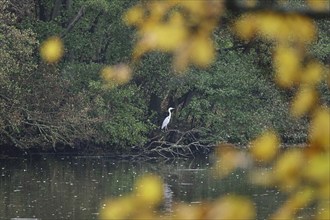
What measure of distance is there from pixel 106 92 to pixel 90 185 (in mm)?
8099

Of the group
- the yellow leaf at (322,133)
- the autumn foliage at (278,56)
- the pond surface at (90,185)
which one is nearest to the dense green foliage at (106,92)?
the pond surface at (90,185)

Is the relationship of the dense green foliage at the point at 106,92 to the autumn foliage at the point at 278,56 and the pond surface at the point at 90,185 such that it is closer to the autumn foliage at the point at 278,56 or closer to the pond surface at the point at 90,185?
the pond surface at the point at 90,185

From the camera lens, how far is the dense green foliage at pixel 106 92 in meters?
28.1

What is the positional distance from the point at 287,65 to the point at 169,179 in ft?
70.9

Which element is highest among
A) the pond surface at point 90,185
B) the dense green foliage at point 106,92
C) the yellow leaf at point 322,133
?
the dense green foliage at point 106,92

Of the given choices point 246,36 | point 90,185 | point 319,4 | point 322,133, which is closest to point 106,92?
point 90,185

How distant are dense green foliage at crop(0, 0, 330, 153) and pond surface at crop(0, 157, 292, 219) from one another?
1244mm

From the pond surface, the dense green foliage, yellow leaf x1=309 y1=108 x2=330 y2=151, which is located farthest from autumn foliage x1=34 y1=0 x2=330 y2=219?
the dense green foliage

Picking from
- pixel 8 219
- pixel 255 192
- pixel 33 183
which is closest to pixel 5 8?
pixel 33 183

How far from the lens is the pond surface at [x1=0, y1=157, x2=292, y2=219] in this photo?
733 inches

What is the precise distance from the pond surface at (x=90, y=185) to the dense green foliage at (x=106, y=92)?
1.24 metres

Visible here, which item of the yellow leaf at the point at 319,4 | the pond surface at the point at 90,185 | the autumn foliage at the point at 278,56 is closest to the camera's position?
the autumn foliage at the point at 278,56

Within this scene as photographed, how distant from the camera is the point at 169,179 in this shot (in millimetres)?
24031

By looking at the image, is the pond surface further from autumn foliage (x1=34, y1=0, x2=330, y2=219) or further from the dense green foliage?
autumn foliage (x1=34, y1=0, x2=330, y2=219)
